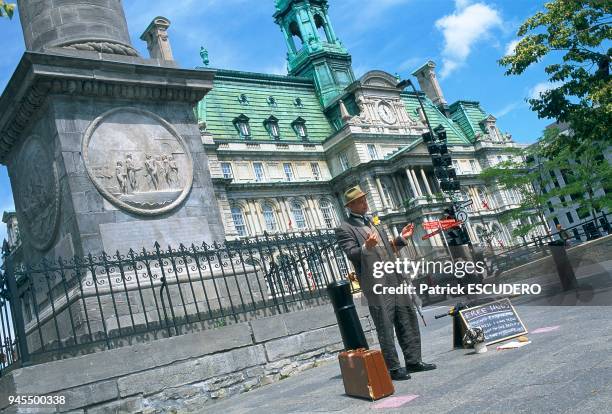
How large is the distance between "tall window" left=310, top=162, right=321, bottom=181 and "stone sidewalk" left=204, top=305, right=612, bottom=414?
49458 mm

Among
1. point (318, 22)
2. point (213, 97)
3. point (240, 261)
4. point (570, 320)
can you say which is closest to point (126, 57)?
point (240, 261)

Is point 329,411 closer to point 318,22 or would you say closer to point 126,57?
point 126,57

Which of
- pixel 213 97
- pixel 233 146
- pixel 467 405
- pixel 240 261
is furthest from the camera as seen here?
pixel 213 97

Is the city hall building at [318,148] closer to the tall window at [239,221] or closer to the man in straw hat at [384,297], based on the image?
the tall window at [239,221]

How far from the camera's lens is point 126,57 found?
31.3 ft

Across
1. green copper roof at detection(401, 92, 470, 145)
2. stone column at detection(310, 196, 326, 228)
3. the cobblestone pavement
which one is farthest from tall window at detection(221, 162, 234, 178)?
the cobblestone pavement

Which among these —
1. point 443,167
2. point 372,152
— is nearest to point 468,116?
point 372,152

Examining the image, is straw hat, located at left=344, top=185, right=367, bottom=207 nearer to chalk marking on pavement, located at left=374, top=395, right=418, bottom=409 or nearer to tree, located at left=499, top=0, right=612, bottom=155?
chalk marking on pavement, located at left=374, top=395, right=418, bottom=409

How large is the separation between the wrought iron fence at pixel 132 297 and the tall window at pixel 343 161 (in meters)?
47.9

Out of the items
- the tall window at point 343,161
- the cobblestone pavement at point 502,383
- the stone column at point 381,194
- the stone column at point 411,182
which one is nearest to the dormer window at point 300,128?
the tall window at point 343,161

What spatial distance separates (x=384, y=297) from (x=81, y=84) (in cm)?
607

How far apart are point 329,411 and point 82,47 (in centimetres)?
757

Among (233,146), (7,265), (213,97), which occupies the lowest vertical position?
(7,265)

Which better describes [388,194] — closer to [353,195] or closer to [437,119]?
[437,119]
